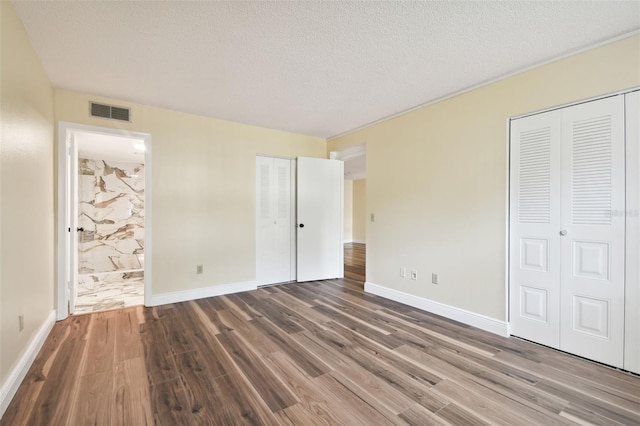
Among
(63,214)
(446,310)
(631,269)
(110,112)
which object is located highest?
(110,112)

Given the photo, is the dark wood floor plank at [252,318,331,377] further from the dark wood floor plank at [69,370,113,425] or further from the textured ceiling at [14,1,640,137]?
the textured ceiling at [14,1,640,137]

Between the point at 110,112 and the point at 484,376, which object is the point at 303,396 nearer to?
the point at 484,376

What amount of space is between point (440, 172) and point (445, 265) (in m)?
1.06

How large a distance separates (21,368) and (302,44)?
3.05 m

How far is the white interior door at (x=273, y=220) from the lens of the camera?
4383mm

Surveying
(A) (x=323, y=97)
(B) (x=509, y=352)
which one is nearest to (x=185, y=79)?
(A) (x=323, y=97)

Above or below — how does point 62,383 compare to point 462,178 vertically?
below

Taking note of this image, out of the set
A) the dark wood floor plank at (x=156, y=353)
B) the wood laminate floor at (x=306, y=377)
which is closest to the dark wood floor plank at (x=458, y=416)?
the wood laminate floor at (x=306, y=377)

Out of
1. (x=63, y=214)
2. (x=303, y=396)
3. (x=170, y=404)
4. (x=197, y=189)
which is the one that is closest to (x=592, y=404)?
(x=303, y=396)

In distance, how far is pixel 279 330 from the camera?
278 centimetres

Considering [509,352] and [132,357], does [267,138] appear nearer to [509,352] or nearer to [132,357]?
[132,357]

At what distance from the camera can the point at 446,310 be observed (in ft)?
10.2

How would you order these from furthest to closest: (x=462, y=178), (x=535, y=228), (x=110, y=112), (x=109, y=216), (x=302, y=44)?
1. (x=109, y=216)
2. (x=110, y=112)
3. (x=462, y=178)
4. (x=535, y=228)
5. (x=302, y=44)

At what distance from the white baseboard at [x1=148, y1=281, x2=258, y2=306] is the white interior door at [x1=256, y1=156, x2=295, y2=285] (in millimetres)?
282
